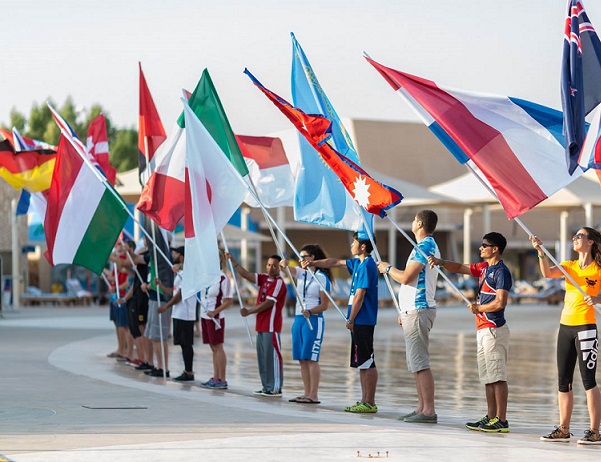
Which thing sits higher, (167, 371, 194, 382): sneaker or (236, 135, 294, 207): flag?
(236, 135, 294, 207): flag

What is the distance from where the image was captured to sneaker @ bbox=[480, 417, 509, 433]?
10562 mm

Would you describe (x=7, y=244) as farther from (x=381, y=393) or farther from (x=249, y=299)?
(x=381, y=393)

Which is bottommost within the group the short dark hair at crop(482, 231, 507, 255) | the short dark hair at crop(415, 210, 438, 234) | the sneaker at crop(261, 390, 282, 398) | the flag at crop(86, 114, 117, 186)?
the sneaker at crop(261, 390, 282, 398)

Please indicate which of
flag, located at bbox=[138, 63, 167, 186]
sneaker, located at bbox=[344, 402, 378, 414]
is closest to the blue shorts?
sneaker, located at bbox=[344, 402, 378, 414]

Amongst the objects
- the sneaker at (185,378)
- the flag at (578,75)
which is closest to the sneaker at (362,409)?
the flag at (578,75)

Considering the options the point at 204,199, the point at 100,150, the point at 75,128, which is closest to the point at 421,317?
the point at 204,199

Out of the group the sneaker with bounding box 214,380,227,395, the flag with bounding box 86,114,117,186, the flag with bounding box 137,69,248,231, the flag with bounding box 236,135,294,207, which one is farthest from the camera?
the flag with bounding box 86,114,117,186

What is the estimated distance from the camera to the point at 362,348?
477 inches

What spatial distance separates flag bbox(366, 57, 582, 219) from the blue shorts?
10.2 feet

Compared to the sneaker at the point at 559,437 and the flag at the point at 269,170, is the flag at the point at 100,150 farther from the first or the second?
the sneaker at the point at 559,437

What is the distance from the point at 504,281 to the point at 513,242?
162 feet

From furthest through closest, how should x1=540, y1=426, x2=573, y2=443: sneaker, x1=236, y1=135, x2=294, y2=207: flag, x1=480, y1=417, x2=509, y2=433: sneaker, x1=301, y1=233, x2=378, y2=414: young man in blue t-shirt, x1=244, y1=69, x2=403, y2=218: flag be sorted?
x1=236, y1=135, x2=294, y2=207: flag, x1=301, y1=233, x2=378, y2=414: young man in blue t-shirt, x1=244, y1=69, x2=403, y2=218: flag, x1=480, y1=417, x2=509, y2=433: sneaker, x1=540, y1=426, x2=573, y2=443: sneaker

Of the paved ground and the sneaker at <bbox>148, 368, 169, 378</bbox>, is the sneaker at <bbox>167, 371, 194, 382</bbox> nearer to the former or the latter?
the paved ground

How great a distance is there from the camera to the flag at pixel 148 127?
54.0 ft
